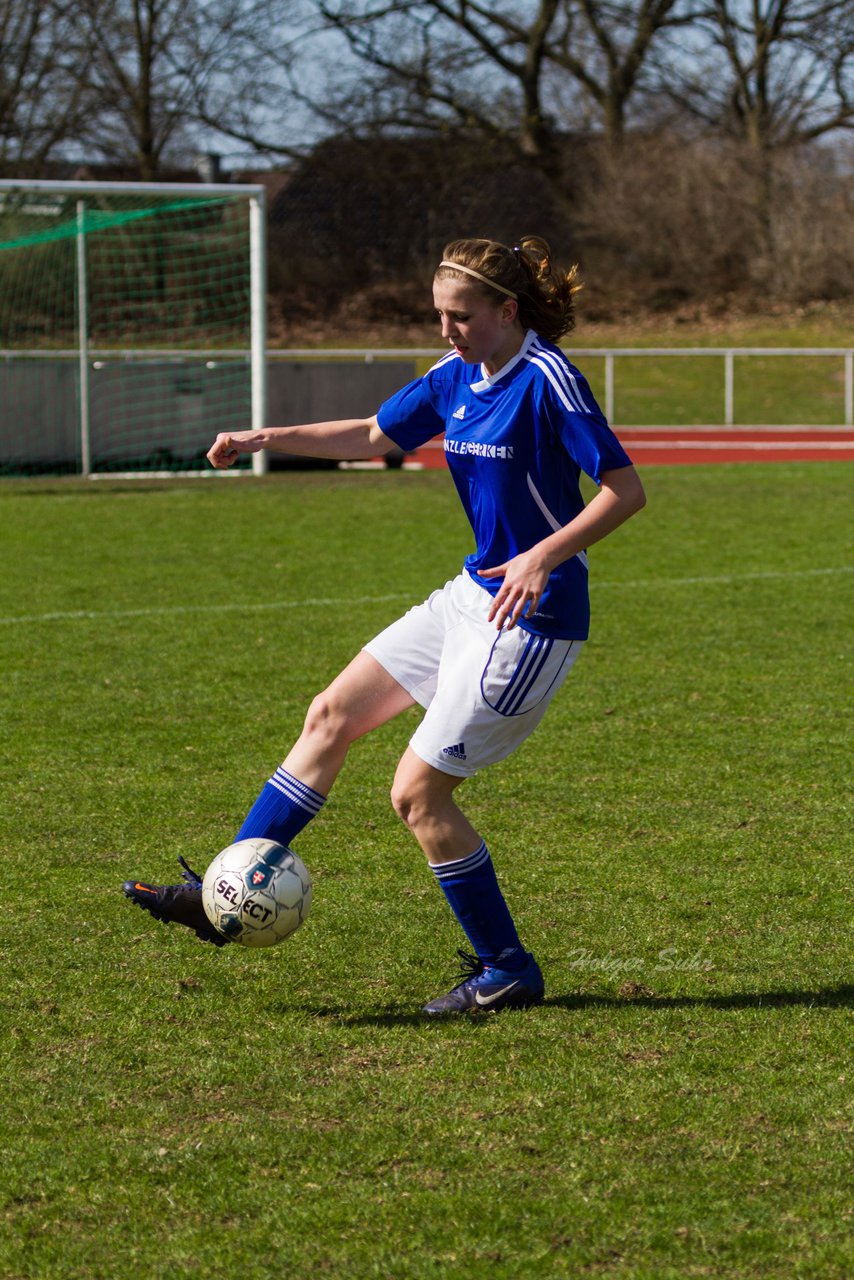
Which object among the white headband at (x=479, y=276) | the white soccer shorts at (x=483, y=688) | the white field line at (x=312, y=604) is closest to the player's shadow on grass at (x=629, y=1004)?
the white soccer shorts at (x=483, y=688)

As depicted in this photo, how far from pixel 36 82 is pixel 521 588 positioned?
36155mm

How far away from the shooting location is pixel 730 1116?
3.21m

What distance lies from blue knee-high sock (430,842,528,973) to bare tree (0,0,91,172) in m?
35.1

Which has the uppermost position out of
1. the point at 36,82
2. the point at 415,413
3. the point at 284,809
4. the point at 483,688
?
the point at 36,82

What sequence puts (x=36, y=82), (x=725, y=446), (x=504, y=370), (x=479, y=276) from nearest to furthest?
(x=479, y=276)
(x=504, y=370)
(x=725, y=446)
(x=36, y=82)

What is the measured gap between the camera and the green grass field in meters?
2.79

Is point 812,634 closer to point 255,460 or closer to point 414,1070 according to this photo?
point 414,1070

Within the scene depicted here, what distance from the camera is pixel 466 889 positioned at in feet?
12.6

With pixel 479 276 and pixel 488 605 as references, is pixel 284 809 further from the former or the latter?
pixel 479 276

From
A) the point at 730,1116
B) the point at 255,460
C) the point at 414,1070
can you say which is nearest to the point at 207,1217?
the point at 414,1070

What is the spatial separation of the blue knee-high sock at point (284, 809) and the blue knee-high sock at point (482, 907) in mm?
377

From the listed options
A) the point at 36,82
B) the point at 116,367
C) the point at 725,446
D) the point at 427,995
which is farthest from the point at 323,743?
the point at 36,82

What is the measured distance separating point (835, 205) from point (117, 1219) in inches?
1418

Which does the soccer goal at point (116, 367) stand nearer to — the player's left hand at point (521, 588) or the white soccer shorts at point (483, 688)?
the white soccer shorts at point (483, 688)
